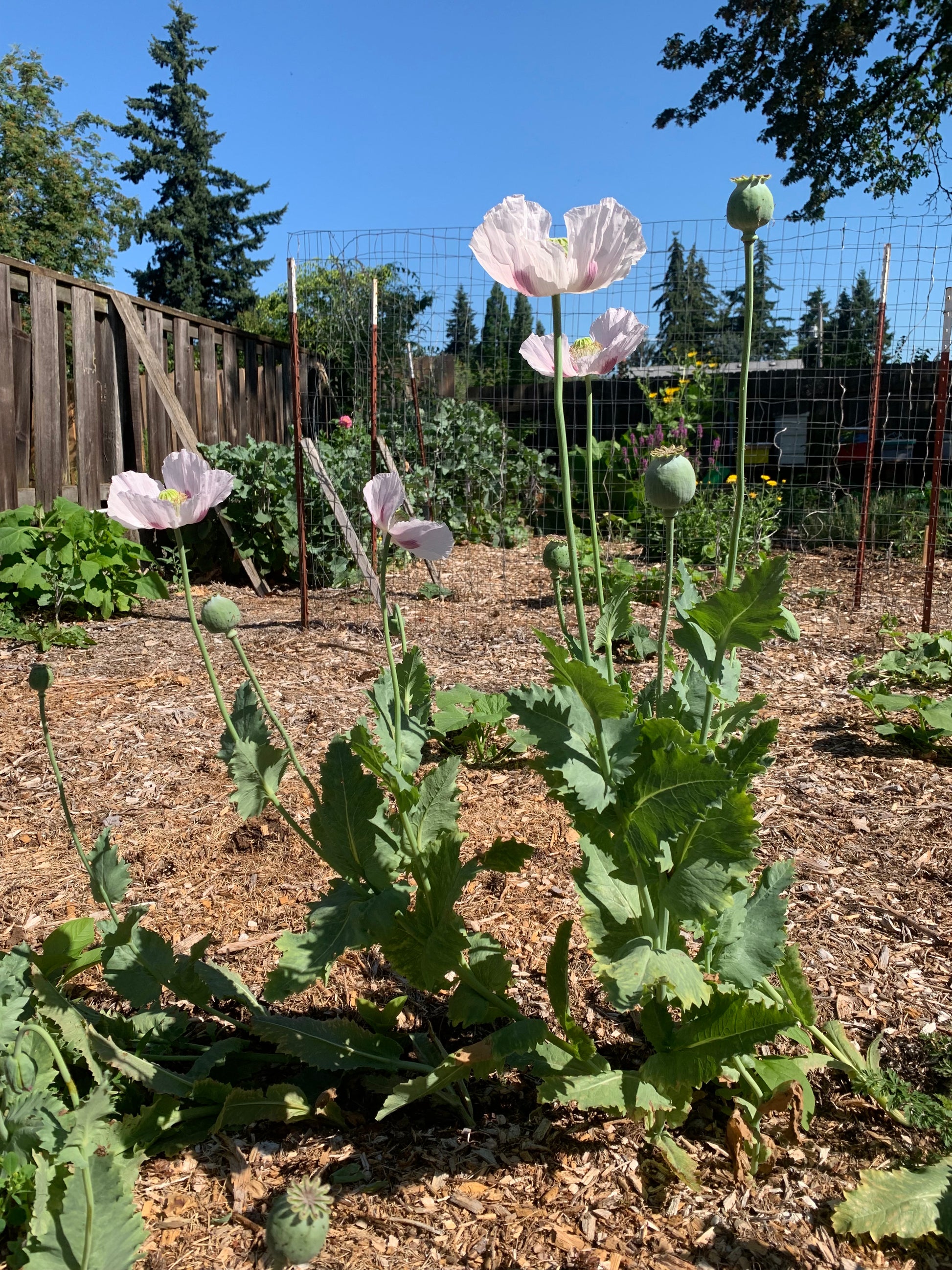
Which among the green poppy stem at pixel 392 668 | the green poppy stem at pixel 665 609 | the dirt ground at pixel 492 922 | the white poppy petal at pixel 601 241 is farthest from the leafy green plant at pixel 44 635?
the white poppy petal at pixel 601 241

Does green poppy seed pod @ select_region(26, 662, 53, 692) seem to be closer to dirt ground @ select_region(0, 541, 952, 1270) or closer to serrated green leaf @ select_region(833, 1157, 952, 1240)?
dirt ground @ select_region(0, 541, 952, 1270)

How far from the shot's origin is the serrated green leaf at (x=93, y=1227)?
1.15 metres

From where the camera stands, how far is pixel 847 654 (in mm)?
Result: 4797

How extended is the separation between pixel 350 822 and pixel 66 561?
4.28 m

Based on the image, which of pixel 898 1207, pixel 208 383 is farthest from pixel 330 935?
pixel 208 383

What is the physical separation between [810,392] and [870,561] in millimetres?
2473

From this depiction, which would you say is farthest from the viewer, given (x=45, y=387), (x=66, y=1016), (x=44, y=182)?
(x=44, y=182)

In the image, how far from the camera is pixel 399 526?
1601 millimetres

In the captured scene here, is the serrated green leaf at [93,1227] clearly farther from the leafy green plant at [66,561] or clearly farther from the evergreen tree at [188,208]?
the evergreen tree at [188,208]

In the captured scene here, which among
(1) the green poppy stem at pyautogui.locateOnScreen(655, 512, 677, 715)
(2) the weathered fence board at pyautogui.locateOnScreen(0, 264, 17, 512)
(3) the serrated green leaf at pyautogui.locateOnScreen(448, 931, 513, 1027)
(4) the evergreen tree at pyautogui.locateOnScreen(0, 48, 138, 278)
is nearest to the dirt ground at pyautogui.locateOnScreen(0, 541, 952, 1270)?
(3) the serrated green leaf at pyautogui.locateOnScreen(448, 931, 513, 1027)

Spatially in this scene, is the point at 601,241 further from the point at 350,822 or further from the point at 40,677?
the point at 40,677

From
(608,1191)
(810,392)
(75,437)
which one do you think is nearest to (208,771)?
(608,1191)

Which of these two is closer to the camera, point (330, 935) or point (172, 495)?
point (330, 935)

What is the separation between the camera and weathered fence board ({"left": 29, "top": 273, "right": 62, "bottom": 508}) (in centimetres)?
550
